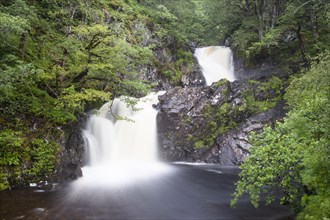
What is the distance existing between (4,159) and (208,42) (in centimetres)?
2614

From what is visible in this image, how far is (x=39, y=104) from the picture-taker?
38.8 ft

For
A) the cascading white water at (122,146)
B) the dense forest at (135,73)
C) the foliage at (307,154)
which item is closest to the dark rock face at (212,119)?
the cascading white water at (122,146)

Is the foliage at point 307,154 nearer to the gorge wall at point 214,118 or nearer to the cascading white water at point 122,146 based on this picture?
the cascading white water at point 122,146

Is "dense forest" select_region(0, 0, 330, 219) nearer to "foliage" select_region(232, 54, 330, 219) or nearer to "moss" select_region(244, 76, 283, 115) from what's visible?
"foliage" select_region(232, 54, 330, 219)

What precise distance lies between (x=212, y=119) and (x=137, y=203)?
8.86 meters

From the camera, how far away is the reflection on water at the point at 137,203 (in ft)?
27.0

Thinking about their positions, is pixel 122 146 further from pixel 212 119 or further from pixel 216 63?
pixel 216 63

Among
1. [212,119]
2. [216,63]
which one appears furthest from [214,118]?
[216,63]

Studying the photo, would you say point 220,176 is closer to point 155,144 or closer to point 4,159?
point 155,144

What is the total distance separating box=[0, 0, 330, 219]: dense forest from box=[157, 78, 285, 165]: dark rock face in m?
1.94

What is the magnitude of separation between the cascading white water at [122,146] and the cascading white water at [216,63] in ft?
26.3

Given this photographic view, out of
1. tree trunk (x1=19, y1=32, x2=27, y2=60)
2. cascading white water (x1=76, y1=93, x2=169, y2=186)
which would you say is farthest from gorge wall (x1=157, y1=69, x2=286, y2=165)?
tree trunk (x1=19, y1=32, x2=27, y2=60)

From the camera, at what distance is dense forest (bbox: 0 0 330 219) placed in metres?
6.90

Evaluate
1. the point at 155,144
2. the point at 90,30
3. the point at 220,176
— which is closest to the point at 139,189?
the point at 220,176
